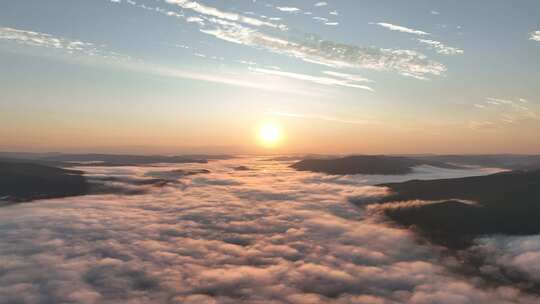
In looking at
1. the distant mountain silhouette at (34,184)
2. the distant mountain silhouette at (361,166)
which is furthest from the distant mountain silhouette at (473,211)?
the distant mountain silhouette at (34,184)

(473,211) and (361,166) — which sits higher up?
(361,166)

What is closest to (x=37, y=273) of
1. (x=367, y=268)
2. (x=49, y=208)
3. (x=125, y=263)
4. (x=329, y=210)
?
(x=125, y=263)

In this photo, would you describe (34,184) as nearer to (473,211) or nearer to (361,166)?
(473,211)

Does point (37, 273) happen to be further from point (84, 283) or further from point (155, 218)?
point (155, 218)

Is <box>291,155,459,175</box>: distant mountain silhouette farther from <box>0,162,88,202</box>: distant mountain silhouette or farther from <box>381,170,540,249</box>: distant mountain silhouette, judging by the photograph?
<box>0,162,88,202</box>: distant mountain silhouette

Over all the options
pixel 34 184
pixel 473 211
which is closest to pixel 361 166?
pixel 473 211

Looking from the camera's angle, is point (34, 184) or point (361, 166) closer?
point (34, 184)
